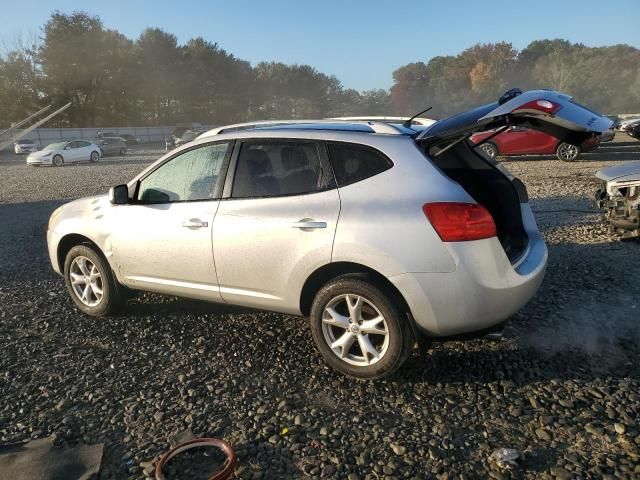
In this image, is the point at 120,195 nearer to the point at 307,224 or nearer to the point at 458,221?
the point at 307,224

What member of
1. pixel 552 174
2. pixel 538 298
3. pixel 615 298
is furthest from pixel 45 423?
pixel 552 174

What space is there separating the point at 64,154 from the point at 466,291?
91.7 feet

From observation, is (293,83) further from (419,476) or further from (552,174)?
(419,476)

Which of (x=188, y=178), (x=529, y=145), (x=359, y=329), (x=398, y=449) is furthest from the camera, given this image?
(x=529, y=145)

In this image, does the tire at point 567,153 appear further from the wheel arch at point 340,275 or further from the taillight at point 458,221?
the wheel arch at point 340,275

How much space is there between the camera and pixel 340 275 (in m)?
3.33

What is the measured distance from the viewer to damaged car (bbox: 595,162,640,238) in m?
6.19

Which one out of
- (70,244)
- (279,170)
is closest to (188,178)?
(279,170)

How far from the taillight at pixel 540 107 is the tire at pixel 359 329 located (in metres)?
1.43

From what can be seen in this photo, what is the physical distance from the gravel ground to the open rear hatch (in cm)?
83

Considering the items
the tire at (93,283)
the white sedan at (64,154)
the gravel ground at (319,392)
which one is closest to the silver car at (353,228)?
the tire at (93,283)

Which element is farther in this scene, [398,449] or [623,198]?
[623,198]

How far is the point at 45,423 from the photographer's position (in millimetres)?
3037

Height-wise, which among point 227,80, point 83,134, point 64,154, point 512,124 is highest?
point 227,80
